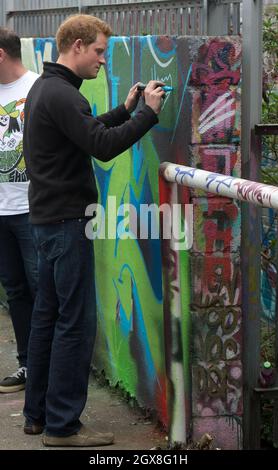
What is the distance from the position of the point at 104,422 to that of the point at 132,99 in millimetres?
1578

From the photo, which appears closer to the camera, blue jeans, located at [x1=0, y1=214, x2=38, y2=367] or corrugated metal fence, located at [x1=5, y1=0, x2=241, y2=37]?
corrugated metal fence, located at [x1=5, y1=0, x2=241, y2=37]

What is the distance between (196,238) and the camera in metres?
4.42

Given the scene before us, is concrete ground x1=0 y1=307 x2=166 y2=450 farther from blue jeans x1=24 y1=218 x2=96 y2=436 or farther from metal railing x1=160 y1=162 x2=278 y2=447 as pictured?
metal railing x1=160 y1=162 x2=278 y2=447

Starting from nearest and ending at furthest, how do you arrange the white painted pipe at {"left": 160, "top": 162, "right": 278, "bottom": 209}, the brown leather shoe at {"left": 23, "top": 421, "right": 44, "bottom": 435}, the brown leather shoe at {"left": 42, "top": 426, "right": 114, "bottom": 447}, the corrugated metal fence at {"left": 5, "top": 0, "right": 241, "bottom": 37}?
the white painted pipe at {"left": 160, "top": 162, "right": 278, "bottom": 209}
the brown leather shoe at {"left": 42, "top": 426, "right": 114, "bottom": 447}
the brown leather shoe at {"left": 23, "top": 421, "right": 44, "bottom": 435}
the corrugated metal fence at {"left": 5, "top": 0, "right": 241, "bottom": 37}

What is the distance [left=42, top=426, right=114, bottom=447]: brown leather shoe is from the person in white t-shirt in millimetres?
978

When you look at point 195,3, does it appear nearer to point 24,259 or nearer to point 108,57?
point 108,57

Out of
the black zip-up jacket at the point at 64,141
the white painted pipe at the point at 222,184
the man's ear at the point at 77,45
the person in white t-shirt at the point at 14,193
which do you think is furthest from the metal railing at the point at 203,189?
the person in white t-shirt at the point at 14,193

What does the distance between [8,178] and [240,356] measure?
1699 mm

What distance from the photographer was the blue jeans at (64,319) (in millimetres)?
4566

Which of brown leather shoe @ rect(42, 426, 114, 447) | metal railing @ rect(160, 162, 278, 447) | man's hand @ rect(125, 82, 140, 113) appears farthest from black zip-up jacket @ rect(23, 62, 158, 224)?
brown leather shoe @ rect(42, 426, 114, 447)

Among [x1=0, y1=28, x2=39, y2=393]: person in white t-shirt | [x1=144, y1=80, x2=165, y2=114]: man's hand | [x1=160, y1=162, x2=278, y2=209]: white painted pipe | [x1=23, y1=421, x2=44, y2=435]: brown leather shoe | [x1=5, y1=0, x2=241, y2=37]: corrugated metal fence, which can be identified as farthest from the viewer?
[x1=0, y1=28, x2=39, y2=393]: person in white t-shirt

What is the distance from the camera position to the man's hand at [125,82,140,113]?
4617mm

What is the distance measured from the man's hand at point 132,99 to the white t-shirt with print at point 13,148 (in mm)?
936
